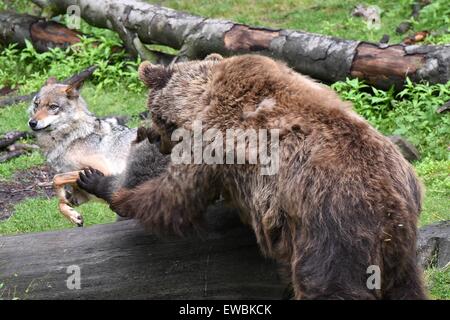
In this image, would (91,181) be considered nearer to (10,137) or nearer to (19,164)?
(19,164)

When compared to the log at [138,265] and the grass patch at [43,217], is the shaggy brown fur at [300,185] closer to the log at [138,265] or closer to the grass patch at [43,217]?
the log at [138,265]

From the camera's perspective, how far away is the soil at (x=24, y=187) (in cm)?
1029

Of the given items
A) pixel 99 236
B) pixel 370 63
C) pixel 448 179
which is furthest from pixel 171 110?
pixel 370 63

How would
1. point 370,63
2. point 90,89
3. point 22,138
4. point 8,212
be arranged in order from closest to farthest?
1. point 8,212
2. point 370,63
3. point 22,138
4. point 90,89

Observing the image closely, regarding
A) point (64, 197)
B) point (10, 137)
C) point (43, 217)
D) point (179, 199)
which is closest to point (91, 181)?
point (179, 199)

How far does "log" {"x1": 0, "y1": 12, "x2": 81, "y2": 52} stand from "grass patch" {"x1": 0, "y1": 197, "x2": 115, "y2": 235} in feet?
18.3

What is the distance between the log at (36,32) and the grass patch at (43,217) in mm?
5585

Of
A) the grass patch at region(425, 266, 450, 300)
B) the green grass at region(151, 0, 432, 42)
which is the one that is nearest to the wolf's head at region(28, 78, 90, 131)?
the grass patch at region(425, 266, 450, 300)

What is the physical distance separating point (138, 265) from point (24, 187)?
5.48m

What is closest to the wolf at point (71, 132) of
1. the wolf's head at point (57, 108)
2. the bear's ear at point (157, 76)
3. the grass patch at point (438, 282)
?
the wolf's head at point (57, 108)

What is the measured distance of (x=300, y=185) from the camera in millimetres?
5008

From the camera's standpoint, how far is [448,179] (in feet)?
30.3

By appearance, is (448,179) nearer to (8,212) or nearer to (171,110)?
(171,110)
